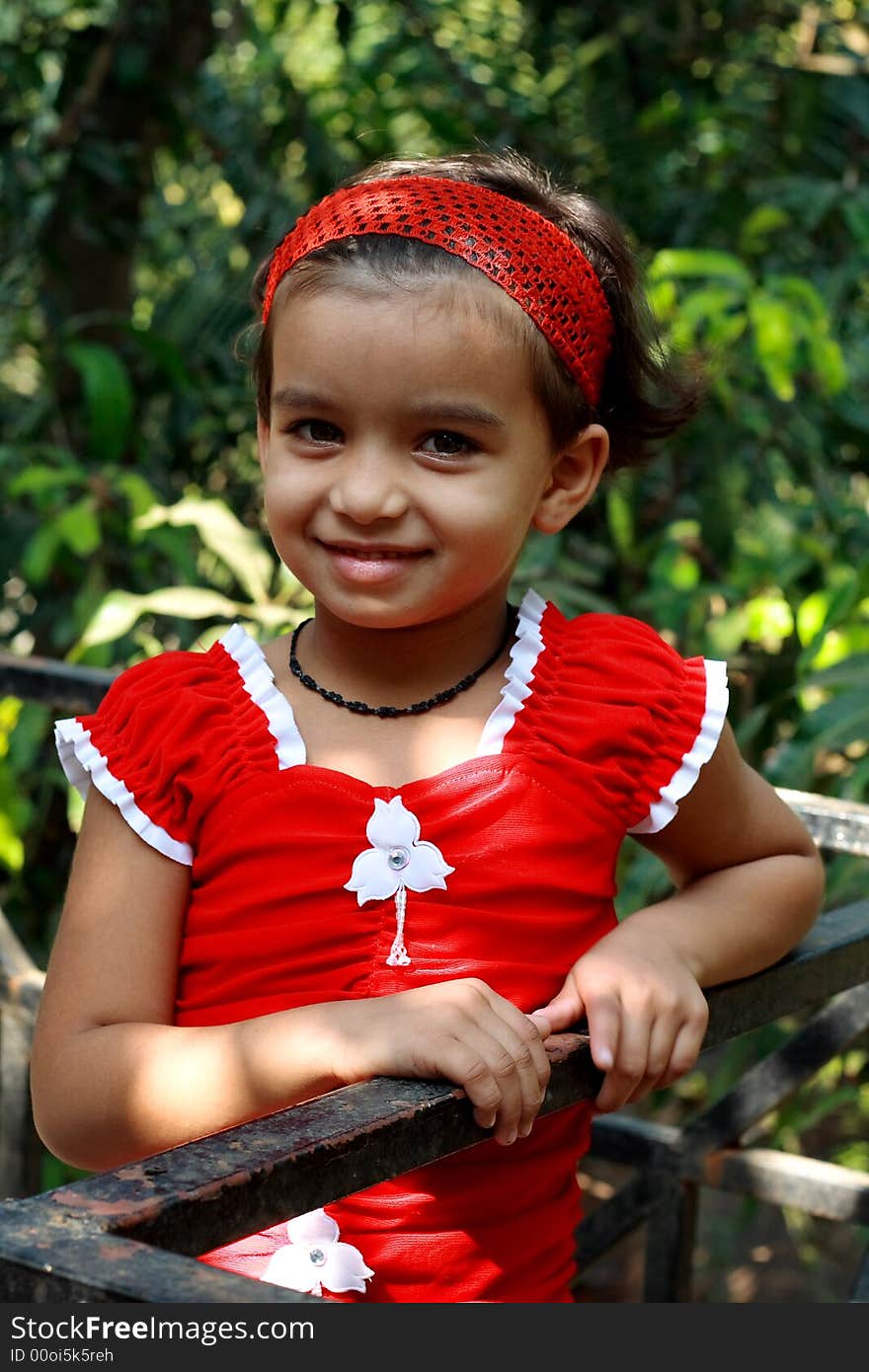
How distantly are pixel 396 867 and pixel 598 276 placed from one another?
22.5 inches

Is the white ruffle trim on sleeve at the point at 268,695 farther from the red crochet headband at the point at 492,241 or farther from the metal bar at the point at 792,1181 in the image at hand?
the metal bar at the point at 792,1181

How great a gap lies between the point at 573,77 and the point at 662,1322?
12.1 feet

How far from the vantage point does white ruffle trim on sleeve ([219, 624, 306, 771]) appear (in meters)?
1.37

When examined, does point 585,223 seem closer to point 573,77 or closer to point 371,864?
point 371,864

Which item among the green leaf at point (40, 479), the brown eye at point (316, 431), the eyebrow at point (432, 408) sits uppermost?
the eyebrow at point (432, 408)

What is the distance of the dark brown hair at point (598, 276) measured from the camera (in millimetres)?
1351

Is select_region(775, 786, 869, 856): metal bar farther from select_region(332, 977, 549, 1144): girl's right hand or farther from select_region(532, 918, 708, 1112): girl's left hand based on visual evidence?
select_region(332, 977, 549, 1144): girl's right hand

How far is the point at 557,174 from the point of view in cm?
297

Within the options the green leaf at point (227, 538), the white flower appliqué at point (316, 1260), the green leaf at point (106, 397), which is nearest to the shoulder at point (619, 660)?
the white flower appliqué at point (316, 1260)

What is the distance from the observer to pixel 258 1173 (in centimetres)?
83

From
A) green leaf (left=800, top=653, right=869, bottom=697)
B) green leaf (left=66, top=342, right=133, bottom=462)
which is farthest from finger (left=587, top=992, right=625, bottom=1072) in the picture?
green leaf (left=66, top=342, right=133, bottom=462)

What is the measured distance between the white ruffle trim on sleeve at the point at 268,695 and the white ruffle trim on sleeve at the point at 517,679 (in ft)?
0.49

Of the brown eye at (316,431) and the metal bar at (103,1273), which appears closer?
the metal bar at (103,1273)

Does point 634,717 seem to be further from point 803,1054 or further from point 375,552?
point 803,1054
